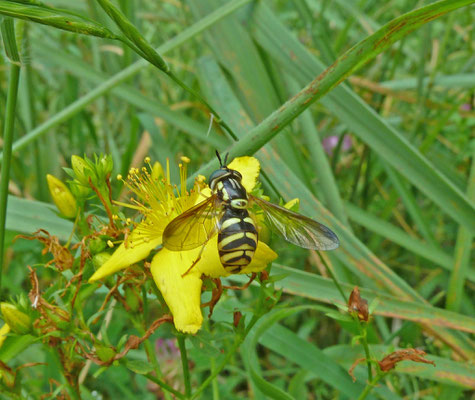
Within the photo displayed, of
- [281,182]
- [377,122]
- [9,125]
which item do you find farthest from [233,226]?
→ [377,122]

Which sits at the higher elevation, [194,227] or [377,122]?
[377,122]

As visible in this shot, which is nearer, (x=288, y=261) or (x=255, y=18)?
(x=255, y=18)

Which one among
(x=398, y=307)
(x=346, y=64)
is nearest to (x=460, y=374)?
(x=398, y=307)

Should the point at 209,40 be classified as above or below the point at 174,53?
below

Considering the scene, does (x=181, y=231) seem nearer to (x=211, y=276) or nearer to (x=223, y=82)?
(x=211, y=276)

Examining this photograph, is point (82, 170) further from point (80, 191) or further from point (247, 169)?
point (247, 169)

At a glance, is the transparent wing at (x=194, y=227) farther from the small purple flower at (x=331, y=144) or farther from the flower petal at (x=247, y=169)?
the small purple flower at (x=331, y=144)

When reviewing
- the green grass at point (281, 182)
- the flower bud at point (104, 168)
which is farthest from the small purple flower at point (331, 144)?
the flower bud at point (104, 168)
